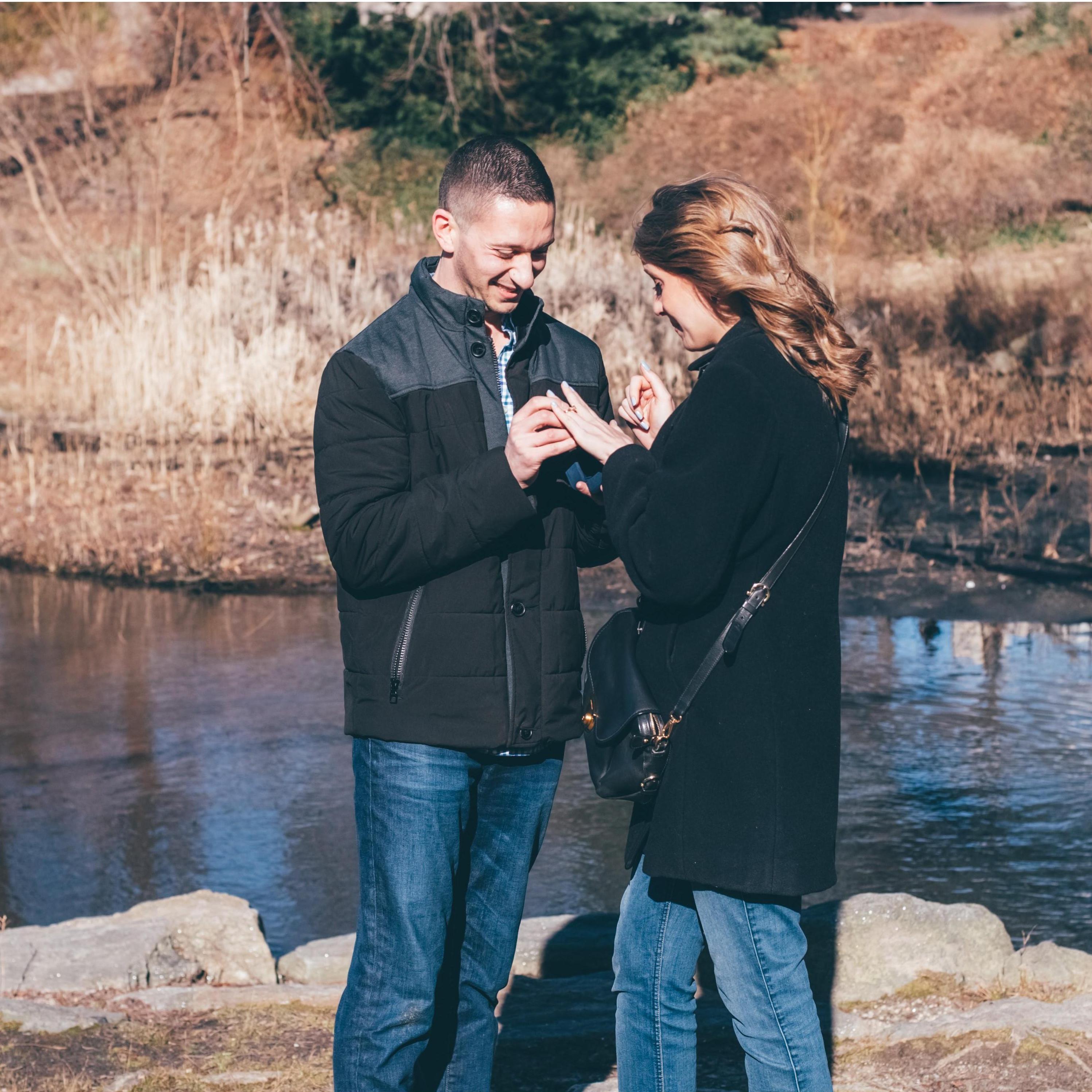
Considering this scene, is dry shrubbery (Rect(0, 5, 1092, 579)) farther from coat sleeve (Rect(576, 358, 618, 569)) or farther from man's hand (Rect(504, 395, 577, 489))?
man's hand (Rect(504, 395, 577, 489))

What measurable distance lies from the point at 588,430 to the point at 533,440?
0.33 ft

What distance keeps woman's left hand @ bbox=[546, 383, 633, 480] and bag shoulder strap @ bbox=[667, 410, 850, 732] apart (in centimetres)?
34

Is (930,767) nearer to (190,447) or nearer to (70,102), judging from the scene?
(190,447)

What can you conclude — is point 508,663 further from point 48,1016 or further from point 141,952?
point 141,952

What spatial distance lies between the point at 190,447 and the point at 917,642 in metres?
→ 6.20

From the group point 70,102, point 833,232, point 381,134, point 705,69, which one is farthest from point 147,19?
point 833,232

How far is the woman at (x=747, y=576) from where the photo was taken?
2336 mm

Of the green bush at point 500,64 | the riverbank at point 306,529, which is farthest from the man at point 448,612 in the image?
the green bush at point 500,64

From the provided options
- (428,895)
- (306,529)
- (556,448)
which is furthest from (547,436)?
(306,529)

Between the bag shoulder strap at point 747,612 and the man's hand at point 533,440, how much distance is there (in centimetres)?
43

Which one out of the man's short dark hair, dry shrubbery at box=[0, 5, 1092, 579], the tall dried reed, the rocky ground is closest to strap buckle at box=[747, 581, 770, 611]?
the man's short dark hair

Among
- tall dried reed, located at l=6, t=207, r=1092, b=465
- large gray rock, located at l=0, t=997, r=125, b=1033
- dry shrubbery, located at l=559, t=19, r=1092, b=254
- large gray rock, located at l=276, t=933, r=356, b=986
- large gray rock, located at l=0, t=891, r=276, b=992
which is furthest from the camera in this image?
dry shrubbery, located at l=559, t=19, r=1092, b=254

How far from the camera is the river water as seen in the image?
4.82 metres

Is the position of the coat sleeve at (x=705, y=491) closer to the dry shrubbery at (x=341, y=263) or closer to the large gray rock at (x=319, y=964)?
the large gray rock at (x=319, y=964)
